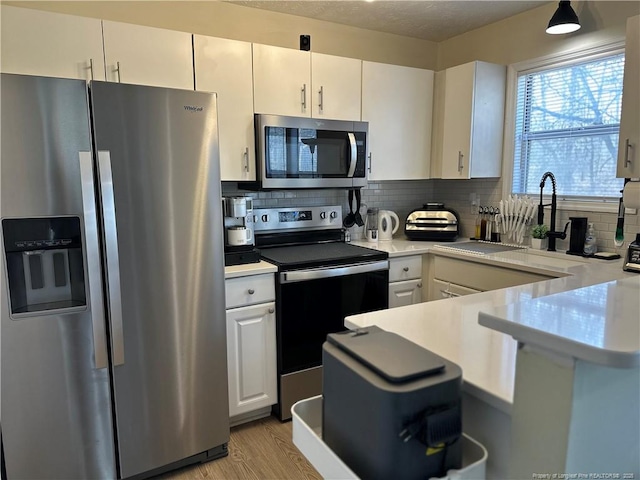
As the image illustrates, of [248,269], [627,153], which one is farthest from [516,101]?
[248,269]

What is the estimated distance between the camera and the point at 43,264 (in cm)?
177

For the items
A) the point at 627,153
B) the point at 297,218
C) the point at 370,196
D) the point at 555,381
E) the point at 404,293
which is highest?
the point at 627,153

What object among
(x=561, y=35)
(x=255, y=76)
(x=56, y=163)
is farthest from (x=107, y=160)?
(x=561, y=35)

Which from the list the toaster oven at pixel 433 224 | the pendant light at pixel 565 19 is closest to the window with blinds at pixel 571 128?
the pendant light at pixel 565 19

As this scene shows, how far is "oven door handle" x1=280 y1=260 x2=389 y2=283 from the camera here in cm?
246

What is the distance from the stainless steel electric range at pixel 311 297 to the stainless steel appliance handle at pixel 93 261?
36.5 inches

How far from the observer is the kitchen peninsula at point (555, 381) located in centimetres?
75

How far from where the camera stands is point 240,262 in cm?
248

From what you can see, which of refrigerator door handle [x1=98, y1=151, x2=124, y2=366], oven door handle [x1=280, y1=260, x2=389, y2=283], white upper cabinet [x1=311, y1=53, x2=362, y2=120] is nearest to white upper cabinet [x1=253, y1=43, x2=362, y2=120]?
white upper cabinet [x1=311, y1=53, x2=362, y2=120]

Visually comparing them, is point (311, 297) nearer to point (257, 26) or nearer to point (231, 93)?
point (231, 93)

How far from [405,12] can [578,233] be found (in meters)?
1.85

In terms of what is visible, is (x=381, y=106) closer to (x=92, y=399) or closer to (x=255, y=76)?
(x=255, y=76)

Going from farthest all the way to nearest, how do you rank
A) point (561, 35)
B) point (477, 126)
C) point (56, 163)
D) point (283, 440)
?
point (477, 126)
point (561, 35)
point (283, 440)
point (56, 163)

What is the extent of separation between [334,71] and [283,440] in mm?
2270
